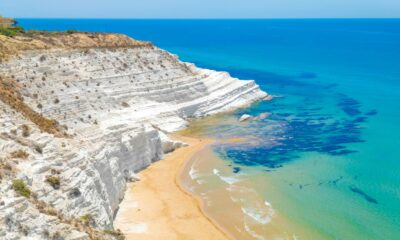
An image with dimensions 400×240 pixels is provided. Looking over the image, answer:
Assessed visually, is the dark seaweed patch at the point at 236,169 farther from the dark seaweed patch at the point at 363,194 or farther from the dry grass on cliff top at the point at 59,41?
the dry grass on cliff top at the point at 59,41

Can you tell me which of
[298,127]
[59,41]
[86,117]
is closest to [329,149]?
[298,127]

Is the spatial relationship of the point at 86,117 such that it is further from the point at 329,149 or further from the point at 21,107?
the point at 329,149

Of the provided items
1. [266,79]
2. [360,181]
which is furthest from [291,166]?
[266,79]

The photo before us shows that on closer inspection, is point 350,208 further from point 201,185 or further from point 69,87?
point 69,87

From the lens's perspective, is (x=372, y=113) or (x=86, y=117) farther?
(x=372, y=113)

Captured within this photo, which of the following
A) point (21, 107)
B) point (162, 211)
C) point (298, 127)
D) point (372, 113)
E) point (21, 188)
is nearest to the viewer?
point (21, 188)

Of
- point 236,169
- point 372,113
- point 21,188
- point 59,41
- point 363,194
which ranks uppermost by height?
point 59,41

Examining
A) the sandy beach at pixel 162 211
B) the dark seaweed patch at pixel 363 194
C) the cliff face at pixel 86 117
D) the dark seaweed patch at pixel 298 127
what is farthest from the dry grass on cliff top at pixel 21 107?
the dark seaweed patch at pixel 363 194
